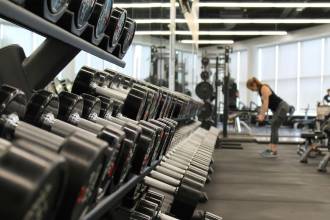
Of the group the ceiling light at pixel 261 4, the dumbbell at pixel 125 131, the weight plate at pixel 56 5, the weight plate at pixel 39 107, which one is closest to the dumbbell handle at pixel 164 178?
the dumbbell at pixel 125 131

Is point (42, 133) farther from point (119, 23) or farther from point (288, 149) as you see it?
point (288, 149)

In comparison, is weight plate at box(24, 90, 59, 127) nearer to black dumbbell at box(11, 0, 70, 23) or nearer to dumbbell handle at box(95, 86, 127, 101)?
black dumbbell at box(11, 0, 70, 23)

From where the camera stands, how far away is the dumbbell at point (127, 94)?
187cm

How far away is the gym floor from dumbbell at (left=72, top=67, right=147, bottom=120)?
2.09 meters

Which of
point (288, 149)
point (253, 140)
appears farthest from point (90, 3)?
point (253, 140)

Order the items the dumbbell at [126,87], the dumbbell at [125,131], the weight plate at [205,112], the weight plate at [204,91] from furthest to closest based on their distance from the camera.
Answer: the weight plate at [204,91] < the weight plate at [205,112] < the dumbbell at [126,87] < the dumbbell at [125,131]

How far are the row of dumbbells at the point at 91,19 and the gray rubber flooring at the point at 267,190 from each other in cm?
226

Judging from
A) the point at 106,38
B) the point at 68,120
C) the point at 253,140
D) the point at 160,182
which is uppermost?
the point at 106,38

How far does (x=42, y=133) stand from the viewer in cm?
84

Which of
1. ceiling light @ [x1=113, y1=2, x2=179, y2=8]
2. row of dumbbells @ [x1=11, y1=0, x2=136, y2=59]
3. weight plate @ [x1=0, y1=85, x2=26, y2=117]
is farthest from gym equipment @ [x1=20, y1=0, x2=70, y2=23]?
ceiling light @ [x1=113, y1=2, x2=179, y2=8]

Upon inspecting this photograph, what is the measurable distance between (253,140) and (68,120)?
34.7ft

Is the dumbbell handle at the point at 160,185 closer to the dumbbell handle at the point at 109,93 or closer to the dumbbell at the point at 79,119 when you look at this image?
the dumbbell handle at the point at 109,93

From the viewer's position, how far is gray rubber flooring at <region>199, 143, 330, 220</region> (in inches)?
157

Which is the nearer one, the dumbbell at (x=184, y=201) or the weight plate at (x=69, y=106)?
the weight plate at (x=69, y=106)
